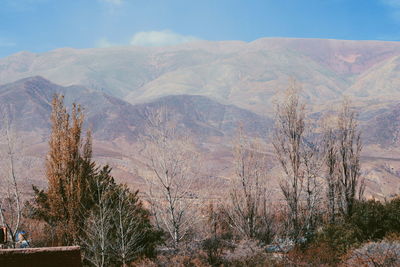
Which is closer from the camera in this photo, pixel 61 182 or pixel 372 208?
pixel 61 182

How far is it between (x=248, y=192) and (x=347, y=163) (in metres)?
6.20

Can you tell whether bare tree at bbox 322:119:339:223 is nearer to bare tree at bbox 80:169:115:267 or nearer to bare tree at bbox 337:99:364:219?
bare tree at bbox 337:99:364:219

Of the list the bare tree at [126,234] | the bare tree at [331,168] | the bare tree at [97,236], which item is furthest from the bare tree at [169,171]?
the bare tree at [331,168]

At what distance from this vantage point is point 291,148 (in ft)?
62.2

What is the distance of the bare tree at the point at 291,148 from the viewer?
18.8m

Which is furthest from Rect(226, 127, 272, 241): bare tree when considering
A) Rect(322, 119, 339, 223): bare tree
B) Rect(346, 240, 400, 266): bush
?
Rect(346, 240, 400, 266): bush

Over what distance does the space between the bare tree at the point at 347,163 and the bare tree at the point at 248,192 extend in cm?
443

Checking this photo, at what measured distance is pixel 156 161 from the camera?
63.0 feet

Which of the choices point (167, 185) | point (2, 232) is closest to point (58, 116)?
point (167, 185)

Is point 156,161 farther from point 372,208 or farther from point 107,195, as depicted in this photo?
point 372,208

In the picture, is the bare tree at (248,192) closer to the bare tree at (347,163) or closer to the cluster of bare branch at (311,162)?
the cluster of bare branch at (311,162)

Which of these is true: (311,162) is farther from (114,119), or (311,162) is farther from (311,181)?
(114,119)

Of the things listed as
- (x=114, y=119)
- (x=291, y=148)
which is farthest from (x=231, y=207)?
(x=114, y=119)

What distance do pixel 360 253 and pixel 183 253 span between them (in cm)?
684
